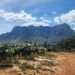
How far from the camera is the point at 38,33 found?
177500 millimetres

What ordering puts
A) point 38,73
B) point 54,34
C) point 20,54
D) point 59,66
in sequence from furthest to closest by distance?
point 54,34
point 20,54
point 59,66
point 38,73

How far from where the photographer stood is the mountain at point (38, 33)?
166 m

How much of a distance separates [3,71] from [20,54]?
7.37 meters

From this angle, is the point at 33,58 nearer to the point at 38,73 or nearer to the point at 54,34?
the point at 38,73

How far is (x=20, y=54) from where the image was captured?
26.4 meters

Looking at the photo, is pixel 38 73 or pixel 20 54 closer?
pixel 38 73

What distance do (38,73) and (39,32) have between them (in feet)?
529

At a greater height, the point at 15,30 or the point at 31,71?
the point at 15,30

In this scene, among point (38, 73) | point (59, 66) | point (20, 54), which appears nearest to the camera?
point (38, 73)

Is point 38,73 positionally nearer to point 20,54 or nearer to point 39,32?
point 20,54

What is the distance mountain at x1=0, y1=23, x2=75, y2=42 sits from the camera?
545ft

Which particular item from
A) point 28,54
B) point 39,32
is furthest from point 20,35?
point 28,54

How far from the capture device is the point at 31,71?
18766mm

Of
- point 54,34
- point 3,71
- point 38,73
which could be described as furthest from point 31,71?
point 54,34
